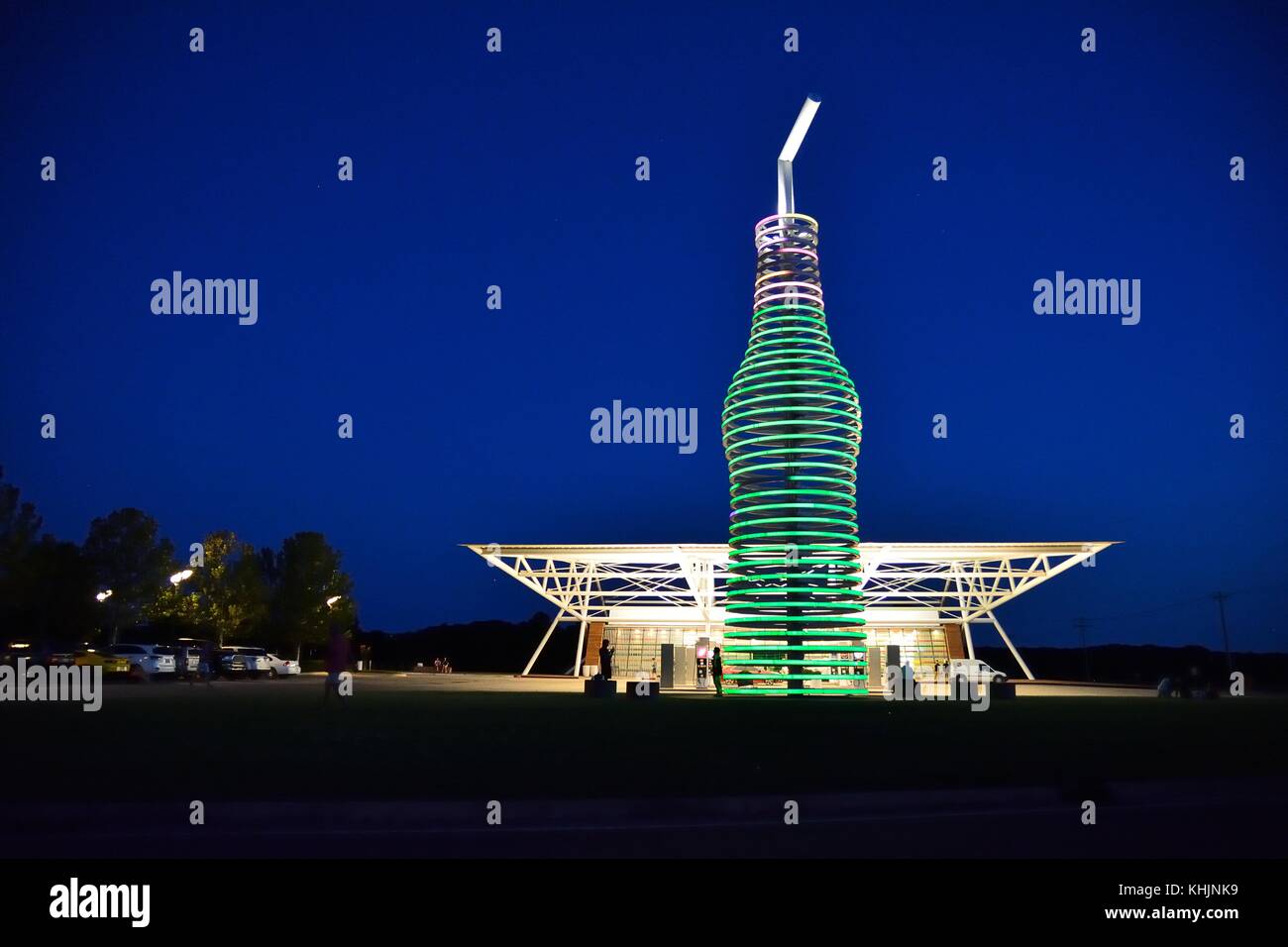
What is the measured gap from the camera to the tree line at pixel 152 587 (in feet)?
225

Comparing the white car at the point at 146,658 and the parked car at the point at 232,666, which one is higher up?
the white car at the point at 146,658

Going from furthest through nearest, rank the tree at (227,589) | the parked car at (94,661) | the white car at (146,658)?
1. the tree at (227,589)
2. the white car at (146,658)
3. the parked car at (94,661)

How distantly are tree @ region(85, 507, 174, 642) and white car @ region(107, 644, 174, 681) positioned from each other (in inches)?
1355

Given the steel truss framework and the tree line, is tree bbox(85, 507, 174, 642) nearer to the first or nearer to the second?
the tree line

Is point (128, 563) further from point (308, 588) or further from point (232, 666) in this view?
Result: point (232, 666)

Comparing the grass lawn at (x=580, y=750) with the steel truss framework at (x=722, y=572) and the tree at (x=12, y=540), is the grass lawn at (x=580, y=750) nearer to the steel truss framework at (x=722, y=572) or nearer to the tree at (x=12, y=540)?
the steel truss framework at (x=722, y=572)

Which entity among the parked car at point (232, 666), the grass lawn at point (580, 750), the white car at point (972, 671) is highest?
the grass lawn at point (580, 750)

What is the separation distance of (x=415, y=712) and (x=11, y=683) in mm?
19225

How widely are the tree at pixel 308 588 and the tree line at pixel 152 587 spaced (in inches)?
3.2

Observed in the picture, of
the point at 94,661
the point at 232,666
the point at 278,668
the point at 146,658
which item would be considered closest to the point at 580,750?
the point at 94,661

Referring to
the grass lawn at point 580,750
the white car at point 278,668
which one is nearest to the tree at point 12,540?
the white car at point 278,668

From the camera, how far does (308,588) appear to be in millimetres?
85188

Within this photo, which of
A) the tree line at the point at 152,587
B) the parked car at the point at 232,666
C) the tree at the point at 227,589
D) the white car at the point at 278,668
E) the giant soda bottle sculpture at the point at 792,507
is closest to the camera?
the giant soda bottle sculpture at the point at 792,507
